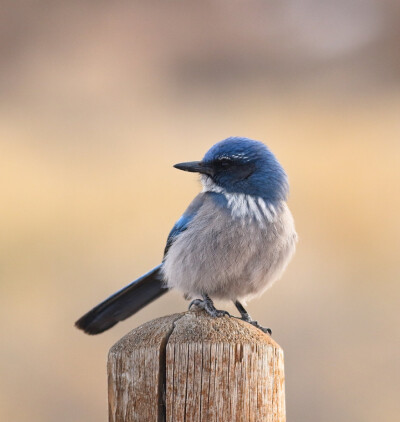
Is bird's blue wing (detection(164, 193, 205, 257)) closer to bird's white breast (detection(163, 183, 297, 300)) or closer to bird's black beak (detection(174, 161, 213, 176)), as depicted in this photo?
bird's white breast (detection(163, 183, 297, 300))

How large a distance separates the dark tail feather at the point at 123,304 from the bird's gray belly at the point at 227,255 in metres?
0.16

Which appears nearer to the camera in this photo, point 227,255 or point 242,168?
point 227,255

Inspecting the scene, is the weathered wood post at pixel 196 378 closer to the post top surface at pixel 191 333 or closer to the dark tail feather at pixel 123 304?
the post top surface at pixel 191 333

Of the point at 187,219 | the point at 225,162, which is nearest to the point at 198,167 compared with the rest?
the point at 225,162

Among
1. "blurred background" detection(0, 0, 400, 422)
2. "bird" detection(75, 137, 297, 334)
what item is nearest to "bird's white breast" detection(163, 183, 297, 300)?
"bird" detection(75, 137, 297, 334)

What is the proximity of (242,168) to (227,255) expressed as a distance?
61 cm

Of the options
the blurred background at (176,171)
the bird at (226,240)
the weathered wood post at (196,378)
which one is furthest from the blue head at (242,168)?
the blurred background at (176,171)

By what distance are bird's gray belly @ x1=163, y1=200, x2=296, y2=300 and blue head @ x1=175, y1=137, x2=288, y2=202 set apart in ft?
0.58

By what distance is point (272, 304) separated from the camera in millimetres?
7547

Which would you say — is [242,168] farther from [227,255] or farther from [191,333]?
[191,333]

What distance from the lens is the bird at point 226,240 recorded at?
444 cm

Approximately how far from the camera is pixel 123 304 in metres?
4.55

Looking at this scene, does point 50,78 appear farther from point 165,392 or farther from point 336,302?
point 165,392

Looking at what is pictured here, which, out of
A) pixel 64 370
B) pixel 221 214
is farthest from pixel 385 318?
pixel 221 214
